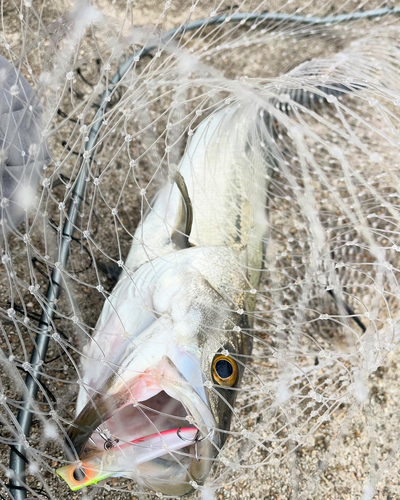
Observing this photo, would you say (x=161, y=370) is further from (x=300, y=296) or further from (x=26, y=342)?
(x=300, y=296)

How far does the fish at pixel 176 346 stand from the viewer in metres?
1.16

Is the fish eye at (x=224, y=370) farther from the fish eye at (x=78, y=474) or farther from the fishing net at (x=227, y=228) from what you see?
the fish eye at (x=78, y=474)

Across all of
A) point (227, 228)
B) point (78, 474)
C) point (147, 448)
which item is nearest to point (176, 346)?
point (147, 448)

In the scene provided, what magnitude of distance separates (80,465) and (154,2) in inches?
82.0

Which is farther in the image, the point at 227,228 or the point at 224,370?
the point at 227,228

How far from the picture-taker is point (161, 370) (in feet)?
3.84

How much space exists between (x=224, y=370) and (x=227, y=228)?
586 millimetres

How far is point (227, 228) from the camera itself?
166 cm

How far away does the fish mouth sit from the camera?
115 cm

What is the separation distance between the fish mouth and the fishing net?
0.05 meters

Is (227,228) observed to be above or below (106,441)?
above

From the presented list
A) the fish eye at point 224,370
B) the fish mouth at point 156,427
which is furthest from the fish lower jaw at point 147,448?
the fish eye at point 224,370

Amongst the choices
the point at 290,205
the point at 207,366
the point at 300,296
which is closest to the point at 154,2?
the point at 290,205

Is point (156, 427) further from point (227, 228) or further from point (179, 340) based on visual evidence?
point (227, 228)
